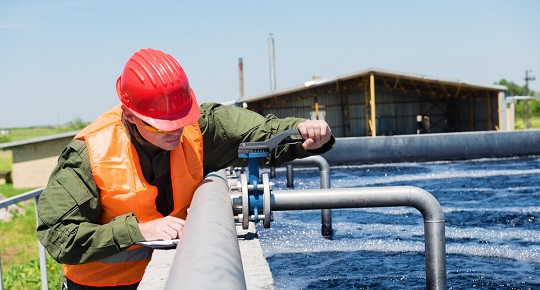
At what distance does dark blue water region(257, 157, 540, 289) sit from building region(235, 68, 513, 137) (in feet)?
54.8

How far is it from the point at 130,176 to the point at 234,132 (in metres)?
0.59

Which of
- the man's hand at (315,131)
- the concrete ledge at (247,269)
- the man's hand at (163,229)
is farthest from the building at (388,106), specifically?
the man's hand at (163,229)

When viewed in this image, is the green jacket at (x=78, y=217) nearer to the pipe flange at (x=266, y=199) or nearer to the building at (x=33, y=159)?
the pipe flange at (x=266, y=199)

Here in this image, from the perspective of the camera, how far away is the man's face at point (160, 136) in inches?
81.2

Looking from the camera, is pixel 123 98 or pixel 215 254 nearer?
pixel 215 254

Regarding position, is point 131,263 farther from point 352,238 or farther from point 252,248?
point 352,238

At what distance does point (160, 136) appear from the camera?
6.81 feet

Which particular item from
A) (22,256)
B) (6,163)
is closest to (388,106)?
(22,256)

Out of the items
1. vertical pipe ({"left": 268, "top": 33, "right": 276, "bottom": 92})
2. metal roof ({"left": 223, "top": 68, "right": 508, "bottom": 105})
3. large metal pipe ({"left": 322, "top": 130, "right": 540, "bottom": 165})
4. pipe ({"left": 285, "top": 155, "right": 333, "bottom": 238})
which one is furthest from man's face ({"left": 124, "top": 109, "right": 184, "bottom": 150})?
vertical pipe ({"left": 268, "top": 33, "right": 276, "bottom": 92})

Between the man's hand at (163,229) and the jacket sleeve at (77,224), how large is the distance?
3 cm

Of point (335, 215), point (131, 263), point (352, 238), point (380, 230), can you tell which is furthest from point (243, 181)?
point (335, 215)

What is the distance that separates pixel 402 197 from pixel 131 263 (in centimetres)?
113

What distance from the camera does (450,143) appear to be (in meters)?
15.5

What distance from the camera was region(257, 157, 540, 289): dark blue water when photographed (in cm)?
455
